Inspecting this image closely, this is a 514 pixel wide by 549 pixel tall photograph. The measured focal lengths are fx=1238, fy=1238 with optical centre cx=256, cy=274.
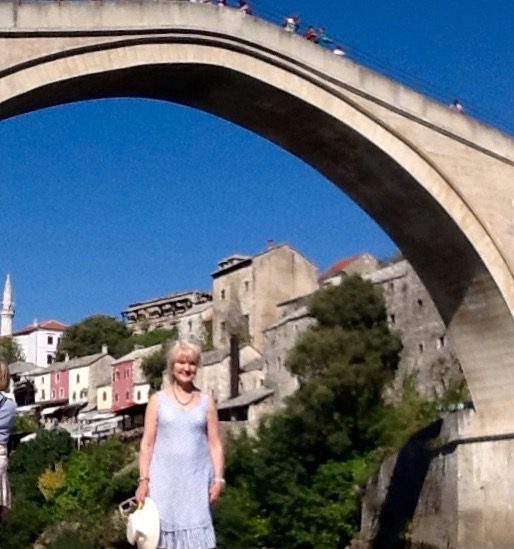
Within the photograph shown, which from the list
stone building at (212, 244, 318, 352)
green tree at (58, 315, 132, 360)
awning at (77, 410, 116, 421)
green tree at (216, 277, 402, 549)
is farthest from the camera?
green tree at (58, 315, 132, 360)

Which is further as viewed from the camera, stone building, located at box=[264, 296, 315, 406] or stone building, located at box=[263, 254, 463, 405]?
stone building, located at box=[264, 296, 315, 406]

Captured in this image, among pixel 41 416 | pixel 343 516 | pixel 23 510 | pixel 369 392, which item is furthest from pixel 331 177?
pixel 41 416

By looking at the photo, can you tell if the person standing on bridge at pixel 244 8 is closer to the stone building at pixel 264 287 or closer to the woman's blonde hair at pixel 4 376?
the woman's blonde hair at pixel 4 376

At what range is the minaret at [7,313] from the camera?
289 ft

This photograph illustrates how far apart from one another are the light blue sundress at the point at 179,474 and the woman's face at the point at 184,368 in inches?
3.1

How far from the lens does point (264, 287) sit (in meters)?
46.4

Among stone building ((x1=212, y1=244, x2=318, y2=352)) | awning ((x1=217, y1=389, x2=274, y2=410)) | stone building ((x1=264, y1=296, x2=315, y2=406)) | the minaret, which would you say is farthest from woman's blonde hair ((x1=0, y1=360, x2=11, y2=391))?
the minaret

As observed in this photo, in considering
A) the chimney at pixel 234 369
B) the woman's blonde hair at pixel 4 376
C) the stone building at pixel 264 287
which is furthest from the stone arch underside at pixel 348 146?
the stone building at pixel 264 287

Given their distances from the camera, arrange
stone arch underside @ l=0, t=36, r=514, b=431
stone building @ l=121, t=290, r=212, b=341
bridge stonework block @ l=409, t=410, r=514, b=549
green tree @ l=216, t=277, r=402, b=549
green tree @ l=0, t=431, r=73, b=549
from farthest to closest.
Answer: stone building @ l=121, t=290, r=212, b=341
green tree @ l=0, t=431, r=73, b=549
green tree @ l=216, t=277, r=402, b=549
bridge stonework block @ l=409, t=410, r=514, b=549
stone arch underside @ l=0, t=36, r=514, b=431

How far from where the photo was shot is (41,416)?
5616 cm

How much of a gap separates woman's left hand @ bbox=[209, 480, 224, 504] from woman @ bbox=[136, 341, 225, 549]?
3 centimetres

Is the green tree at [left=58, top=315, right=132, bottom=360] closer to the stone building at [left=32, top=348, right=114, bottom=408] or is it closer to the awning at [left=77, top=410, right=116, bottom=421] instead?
the stone building at [left=32, top=348, right=114, bottom=408]

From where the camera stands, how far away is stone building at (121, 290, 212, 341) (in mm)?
55116

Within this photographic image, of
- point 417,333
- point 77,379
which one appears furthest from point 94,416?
point 417,333
